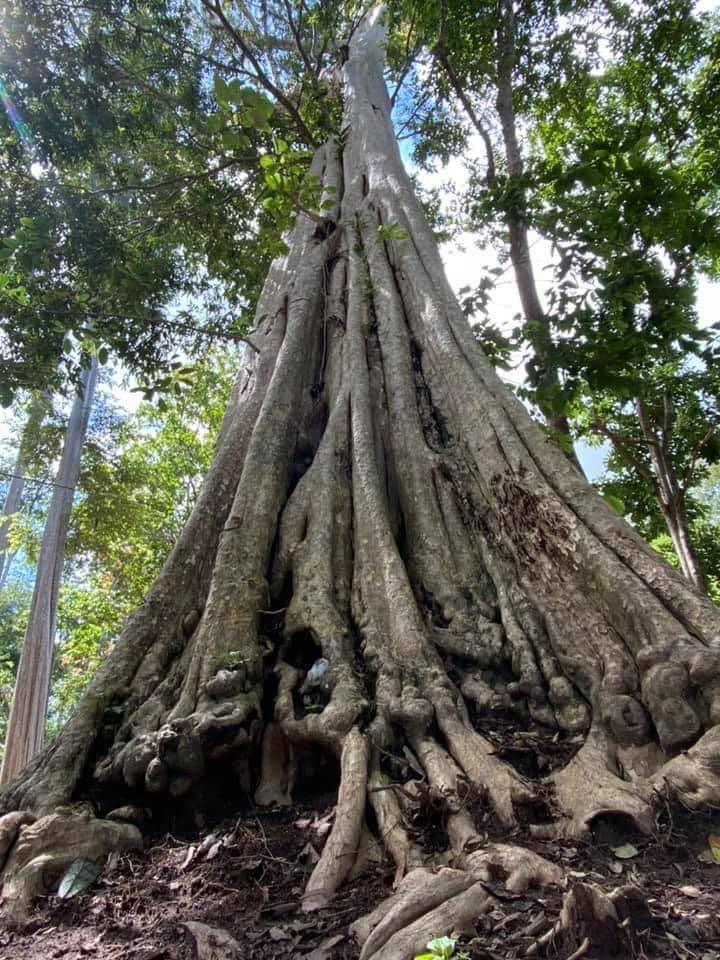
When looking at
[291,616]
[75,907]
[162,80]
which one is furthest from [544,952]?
[162,80]

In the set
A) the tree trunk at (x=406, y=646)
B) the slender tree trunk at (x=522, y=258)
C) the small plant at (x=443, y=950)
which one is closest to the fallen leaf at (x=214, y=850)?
the tree trunk at (x=406, y=646)

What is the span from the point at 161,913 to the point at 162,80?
7.71 meters

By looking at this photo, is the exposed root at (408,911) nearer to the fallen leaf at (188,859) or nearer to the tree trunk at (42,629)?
the fallen leaf at (188,859)

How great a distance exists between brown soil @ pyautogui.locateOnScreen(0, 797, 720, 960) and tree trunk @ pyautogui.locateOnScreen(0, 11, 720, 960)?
69 millimetres

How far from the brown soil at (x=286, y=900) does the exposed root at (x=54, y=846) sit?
0.06 meters

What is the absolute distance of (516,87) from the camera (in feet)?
21.8

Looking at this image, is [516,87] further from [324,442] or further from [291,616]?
[291,616]

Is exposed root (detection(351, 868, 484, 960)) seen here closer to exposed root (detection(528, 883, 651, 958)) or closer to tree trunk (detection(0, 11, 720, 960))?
tree trunk (detection(0, 11, 720, 960))

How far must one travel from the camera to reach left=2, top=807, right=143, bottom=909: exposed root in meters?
1.57

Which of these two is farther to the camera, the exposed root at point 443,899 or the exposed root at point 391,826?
the exposed root at point 391,826

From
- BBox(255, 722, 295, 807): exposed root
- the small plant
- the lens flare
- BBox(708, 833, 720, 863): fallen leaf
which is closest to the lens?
the small plant

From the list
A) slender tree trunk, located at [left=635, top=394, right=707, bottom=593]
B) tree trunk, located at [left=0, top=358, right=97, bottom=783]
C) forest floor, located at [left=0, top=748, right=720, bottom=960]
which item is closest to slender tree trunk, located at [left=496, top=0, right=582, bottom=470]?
slender tree trunk, located at [left=635, top=394, right=707, bottom=593]

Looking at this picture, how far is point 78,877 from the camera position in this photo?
1598mm

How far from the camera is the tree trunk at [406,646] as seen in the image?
1.62 meters
